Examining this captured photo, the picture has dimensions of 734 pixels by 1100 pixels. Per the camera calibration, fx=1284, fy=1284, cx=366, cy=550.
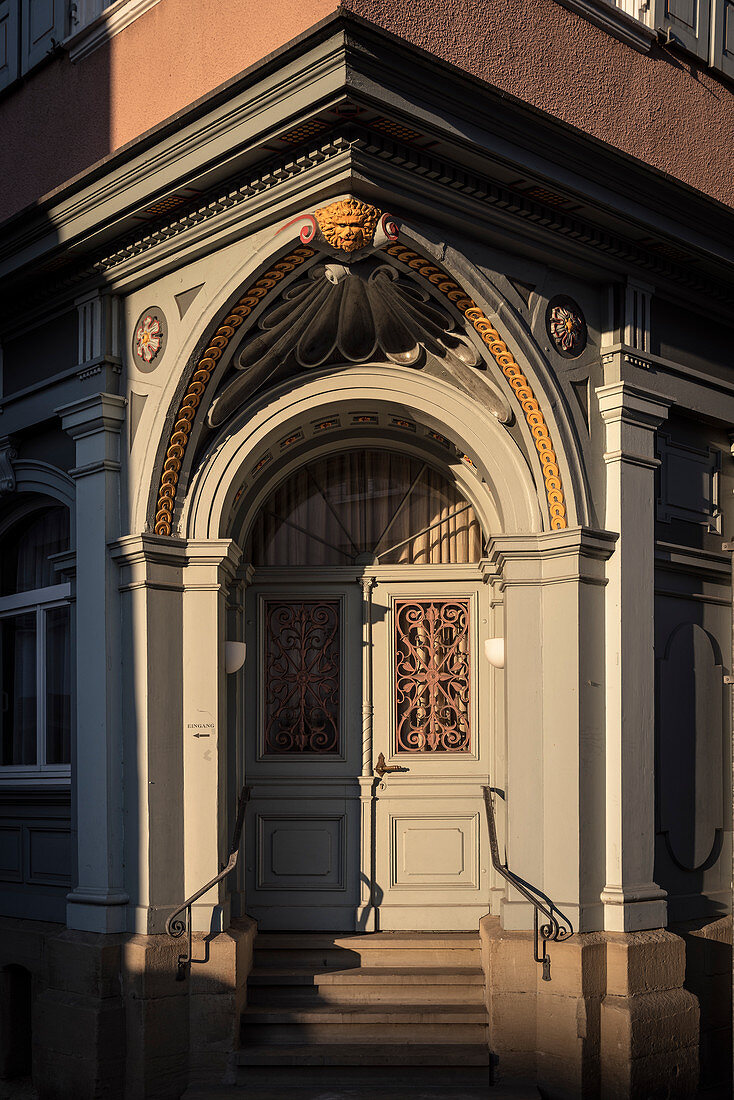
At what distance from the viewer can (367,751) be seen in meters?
9.23

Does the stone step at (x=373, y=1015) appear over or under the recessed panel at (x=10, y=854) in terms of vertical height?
under

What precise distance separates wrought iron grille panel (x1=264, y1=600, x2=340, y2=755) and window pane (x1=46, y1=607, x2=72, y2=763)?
4.67 feet

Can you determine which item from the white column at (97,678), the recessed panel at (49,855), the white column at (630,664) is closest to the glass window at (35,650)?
the recessed panel at (49,855)

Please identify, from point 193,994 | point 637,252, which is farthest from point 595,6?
point 193,994

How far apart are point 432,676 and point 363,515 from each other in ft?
4.35

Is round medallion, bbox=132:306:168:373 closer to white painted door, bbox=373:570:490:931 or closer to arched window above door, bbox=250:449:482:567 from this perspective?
arched window above door, bbox=250:449:482:567

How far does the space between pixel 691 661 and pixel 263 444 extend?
3.27m

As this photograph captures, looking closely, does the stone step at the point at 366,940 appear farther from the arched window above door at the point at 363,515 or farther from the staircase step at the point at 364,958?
the arched window above door at the point at 363,515

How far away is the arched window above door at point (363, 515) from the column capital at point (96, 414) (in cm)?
163

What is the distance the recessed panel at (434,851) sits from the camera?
9.08 meters

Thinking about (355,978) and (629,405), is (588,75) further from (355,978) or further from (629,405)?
(355,978)

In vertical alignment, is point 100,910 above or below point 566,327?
below

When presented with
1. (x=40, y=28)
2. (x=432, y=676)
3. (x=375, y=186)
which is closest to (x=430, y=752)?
(x=432, y=676)

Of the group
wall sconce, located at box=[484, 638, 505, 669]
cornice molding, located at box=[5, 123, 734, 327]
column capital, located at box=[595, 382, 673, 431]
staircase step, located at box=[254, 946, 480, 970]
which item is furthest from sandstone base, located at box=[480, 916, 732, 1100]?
cornice molding, located at box=[5, 123, 734, 327]
